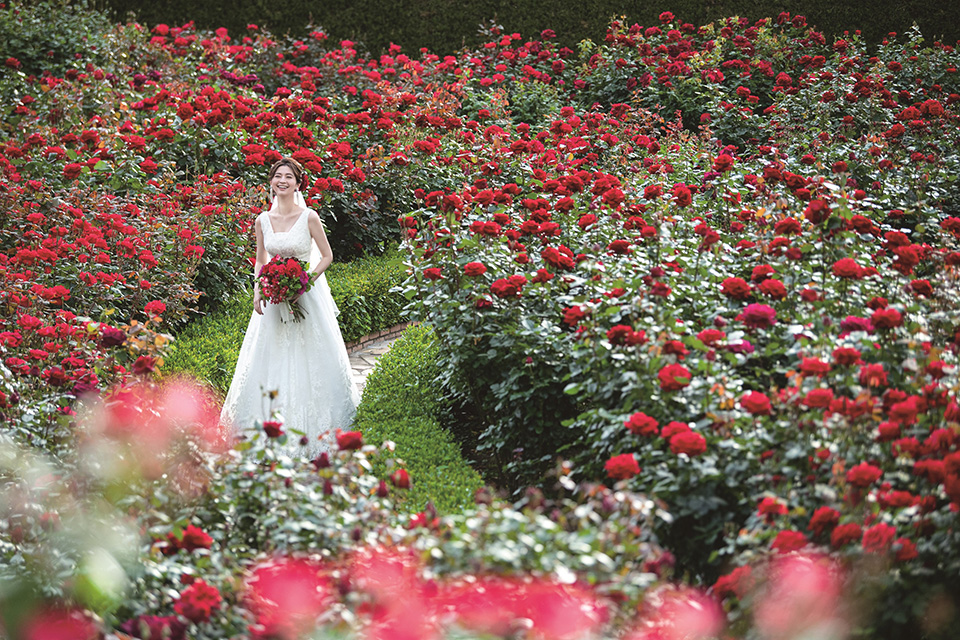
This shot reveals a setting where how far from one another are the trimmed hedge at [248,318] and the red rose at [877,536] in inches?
156

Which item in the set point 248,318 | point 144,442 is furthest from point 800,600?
point 248,318

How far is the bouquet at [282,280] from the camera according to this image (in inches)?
185

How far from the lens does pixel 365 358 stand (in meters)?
→ 6.33

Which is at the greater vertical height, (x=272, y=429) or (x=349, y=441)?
(x=272, y=429)

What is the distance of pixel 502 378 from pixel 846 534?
2247 mm

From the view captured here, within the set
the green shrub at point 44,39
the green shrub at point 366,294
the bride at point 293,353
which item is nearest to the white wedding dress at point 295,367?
the bride at point 293,353

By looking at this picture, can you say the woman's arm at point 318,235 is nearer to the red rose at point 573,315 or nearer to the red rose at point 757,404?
the red rose at point 573,315

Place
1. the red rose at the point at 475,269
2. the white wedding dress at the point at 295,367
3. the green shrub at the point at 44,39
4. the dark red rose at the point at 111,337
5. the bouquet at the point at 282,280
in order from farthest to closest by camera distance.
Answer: the green shrub at the point at 44,39, the white wedding dress at the point at 295,367, the bouquet at the point at 282,280, the red rose at the point at 475,269, the dark red rose at the point at 111,337

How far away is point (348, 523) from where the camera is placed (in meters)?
2.54

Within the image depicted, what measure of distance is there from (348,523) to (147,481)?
663mm

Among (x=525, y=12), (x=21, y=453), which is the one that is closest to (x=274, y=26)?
(x=525, y=12)

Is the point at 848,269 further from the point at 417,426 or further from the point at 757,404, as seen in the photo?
the point at 417,426

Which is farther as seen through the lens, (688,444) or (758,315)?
(758,315)

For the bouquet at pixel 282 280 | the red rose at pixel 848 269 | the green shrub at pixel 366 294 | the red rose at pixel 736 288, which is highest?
the green shrub at pixel 366 294
